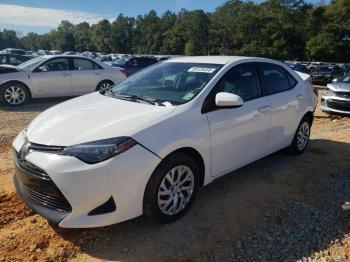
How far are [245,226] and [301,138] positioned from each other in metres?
2.61

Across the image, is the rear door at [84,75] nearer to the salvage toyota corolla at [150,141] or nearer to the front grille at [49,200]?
the salvage toyota corolla at [150,141]

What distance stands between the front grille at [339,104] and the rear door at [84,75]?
22.5 feet

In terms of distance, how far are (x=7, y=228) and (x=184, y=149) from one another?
187 cm

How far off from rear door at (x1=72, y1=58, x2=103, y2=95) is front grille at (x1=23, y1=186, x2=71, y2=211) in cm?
865

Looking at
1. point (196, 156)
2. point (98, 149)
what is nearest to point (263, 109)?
point (196, 156)

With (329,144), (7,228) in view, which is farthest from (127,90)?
(329,144)

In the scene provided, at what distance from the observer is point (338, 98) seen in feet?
32.2

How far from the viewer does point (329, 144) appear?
22.4ft

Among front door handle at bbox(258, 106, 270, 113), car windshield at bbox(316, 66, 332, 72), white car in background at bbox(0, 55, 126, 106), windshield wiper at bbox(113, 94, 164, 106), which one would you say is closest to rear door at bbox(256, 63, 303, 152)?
front door handle at bbox(258, 106, 270, 113)

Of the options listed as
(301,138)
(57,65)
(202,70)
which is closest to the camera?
(202,70)

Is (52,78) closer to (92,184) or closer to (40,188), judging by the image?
(40,188)

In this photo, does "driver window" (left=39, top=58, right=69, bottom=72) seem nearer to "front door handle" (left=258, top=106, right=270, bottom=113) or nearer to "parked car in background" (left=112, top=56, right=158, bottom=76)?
"parked car in background" (left=112, top=56, right=158, bottom=76)

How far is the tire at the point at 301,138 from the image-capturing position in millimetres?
5808

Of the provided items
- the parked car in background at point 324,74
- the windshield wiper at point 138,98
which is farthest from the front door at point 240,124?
the parked car in background at point 324,74
